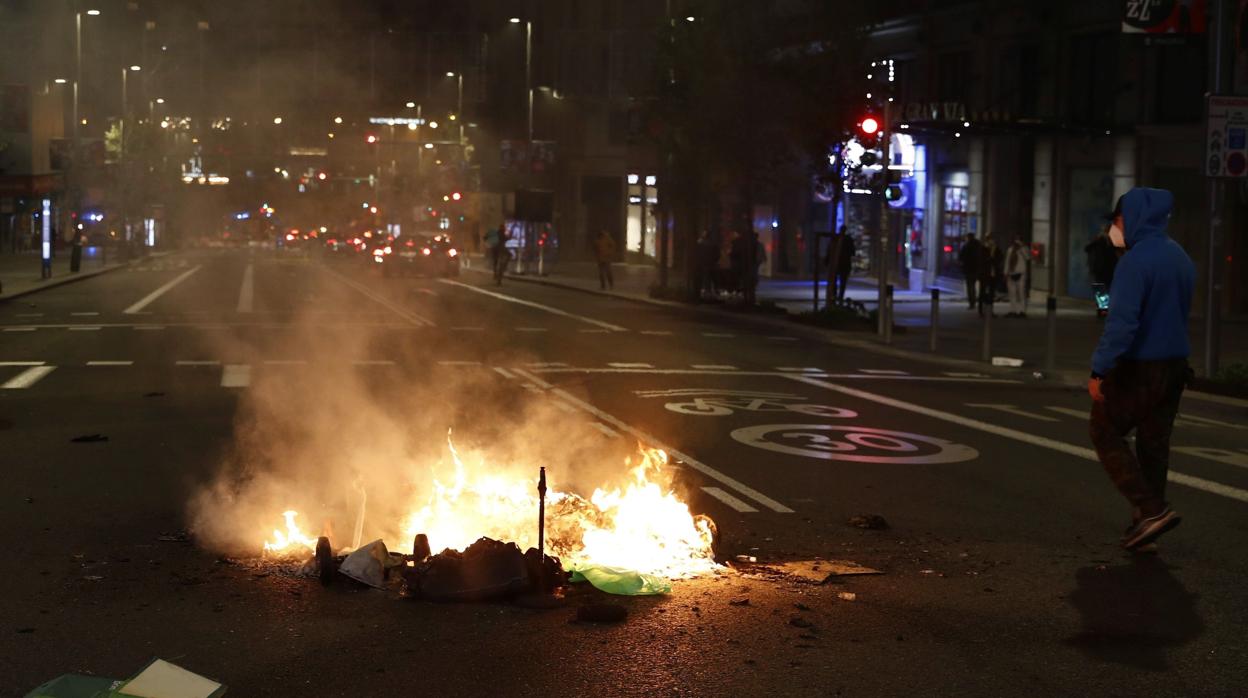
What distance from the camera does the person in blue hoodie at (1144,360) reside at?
7711mm

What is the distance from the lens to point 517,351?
2028 centimetres

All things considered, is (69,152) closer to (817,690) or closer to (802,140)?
(802,140)

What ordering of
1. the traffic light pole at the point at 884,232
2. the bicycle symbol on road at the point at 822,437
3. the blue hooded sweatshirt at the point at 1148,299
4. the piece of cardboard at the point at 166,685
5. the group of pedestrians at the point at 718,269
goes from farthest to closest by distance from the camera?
the group of pedestrians at the point at 718,269 < the traffic light pole at the point at 884,232 < the bicycle symbol on road at the point at 822,437 < the blue hooded sweatshirt at the point at 1148,299 < the piece of cardboard at the point at 166,685

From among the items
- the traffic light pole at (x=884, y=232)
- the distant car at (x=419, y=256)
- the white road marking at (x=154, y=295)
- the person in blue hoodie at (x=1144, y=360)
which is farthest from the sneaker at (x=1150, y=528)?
the distant car at (x=419, y=256)

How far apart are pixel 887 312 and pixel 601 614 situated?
18228 mm

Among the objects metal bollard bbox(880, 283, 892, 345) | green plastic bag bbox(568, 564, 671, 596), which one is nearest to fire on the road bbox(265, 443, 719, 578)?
green plastic bag bbox(568, 564, 671, 596)

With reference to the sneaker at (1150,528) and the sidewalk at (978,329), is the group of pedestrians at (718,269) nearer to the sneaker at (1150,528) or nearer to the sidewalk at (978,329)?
the sidewalk at (978,329)

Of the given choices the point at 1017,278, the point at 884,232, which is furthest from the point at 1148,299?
the point at 1017,278

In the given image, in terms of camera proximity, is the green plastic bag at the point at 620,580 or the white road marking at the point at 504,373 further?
the white road marking at the point at 504,373

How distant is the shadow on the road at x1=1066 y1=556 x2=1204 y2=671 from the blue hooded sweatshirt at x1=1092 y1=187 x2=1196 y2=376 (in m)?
1.05

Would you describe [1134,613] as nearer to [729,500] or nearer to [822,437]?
[729,500]

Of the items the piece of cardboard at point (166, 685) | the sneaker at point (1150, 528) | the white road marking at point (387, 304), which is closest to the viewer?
the piece of cardboard at point (166, 685)

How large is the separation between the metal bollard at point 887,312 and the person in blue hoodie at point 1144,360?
15.0 meters

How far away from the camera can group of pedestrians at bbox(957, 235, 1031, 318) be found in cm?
3039
